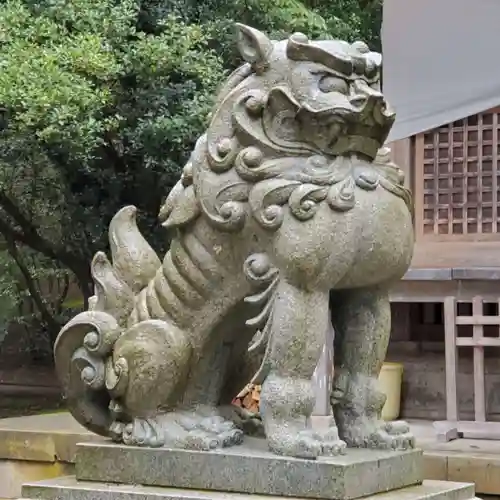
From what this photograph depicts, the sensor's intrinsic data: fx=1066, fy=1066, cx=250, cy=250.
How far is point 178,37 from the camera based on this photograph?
9.21 metres

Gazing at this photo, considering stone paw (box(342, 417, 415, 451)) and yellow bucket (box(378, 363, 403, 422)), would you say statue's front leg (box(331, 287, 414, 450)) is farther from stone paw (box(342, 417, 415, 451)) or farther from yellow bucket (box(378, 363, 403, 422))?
yellow bucket (box(378, 363, 403, 422))

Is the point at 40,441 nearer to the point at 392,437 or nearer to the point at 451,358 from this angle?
the point at 451,358

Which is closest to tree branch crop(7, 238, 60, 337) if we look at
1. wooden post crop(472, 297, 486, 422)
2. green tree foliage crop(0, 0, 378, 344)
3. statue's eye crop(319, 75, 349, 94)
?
green tree foliage crop(0, 0, 378, 344)

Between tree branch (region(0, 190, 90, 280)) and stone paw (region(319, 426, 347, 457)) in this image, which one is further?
tree branch (region(0, 190, 90, 280))

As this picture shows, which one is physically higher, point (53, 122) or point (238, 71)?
point (53, 122)

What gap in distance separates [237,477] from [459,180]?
5127 mm

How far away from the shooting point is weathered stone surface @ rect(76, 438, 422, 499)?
3.07 metres

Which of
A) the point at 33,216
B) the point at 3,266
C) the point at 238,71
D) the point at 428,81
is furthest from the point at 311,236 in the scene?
the point at 3,266

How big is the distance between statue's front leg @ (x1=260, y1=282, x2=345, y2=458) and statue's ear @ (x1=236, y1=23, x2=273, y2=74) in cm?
71

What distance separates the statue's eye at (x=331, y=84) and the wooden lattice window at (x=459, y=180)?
15.5 ft

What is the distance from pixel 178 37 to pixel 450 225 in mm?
2957

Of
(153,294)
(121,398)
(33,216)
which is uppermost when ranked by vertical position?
(33,216)

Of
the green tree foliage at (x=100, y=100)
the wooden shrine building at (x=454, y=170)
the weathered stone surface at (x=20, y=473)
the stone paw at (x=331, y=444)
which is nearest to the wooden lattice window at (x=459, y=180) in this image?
the wooden shrine building at (x=454, y=170)

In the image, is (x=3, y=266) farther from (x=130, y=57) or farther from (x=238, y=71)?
(x=238, y=71)
